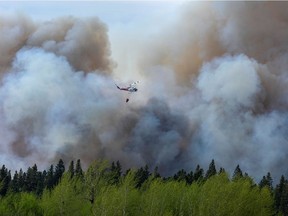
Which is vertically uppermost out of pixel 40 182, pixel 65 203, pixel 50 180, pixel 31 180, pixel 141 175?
pixel 141 175

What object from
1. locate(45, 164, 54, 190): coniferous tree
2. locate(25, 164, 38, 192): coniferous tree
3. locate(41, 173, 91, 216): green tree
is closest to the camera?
locate(41, 173, 91, 216): green tree

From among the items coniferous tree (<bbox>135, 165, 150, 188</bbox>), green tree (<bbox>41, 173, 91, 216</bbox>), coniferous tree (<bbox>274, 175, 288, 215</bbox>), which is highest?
coniferous tree (<bbox>135, 165, 150, 188</bbox>)

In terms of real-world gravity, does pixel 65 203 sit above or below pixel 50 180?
below

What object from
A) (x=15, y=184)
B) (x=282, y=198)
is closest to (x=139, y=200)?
(x=282, y=198)

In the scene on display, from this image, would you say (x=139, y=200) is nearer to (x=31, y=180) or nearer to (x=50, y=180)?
(x=50, y=180)

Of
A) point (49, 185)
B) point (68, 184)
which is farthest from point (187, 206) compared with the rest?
point (49, 185)

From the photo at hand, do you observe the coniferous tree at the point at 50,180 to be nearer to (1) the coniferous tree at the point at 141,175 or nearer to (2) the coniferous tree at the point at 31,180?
(2) the coniferous tree at the point at 31,180

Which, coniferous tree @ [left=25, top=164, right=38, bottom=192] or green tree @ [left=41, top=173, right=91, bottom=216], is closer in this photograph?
green tree @ [left=41, top=173, right=91, bottom=216]

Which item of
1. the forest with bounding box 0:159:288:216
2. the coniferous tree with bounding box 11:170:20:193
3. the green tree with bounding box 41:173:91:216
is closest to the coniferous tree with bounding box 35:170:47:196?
the coniferous tree with bounding box 11:170:20:193

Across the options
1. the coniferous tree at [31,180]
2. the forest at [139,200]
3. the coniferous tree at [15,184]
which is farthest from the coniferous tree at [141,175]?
the forest at [139,200]

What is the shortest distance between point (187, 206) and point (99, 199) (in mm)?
6975

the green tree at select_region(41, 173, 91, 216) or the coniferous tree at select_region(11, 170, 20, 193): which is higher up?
the coniferous tree at select_region(11, 170, 20, 193)

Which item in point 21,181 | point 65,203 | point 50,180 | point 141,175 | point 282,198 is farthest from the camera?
point 141,175

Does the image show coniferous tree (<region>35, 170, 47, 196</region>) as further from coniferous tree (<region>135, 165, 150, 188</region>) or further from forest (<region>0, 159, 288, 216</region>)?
forest (<region>0, 159, 288, 216</region>)
